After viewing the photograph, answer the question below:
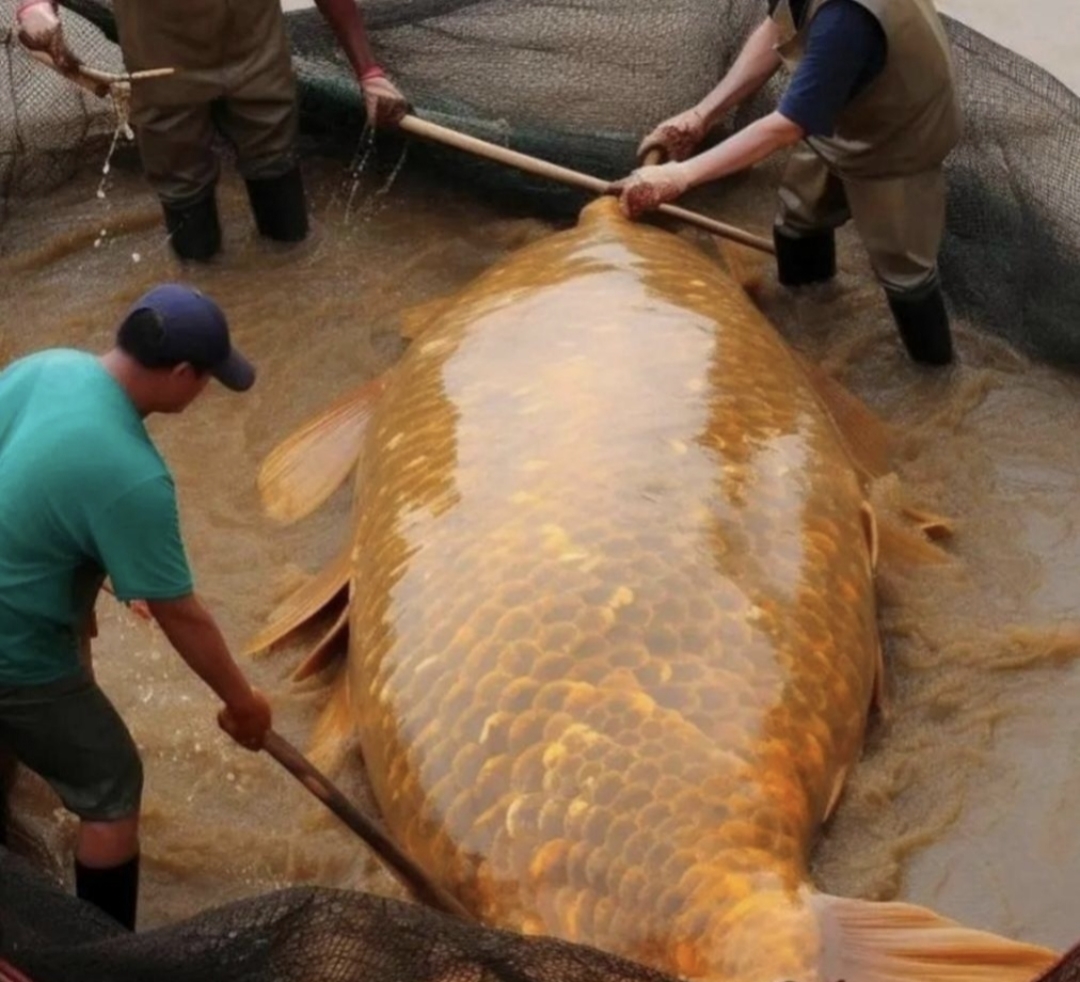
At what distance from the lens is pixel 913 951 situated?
12.8 feet

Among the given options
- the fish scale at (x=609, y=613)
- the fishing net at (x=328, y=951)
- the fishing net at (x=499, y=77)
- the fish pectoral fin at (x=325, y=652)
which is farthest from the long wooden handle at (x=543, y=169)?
the fishing net at (x=328, y=951)

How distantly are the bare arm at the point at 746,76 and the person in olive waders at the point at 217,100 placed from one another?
3.59 feet

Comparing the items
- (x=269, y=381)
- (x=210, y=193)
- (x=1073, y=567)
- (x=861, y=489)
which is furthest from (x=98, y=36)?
(x=1073, y=567)

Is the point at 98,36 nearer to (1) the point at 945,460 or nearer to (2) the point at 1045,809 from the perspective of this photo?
(1) the point at 945,460

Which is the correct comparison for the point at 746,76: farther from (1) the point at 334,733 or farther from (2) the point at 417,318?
(1) the point at 334,733

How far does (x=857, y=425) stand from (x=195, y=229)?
8.46 feet

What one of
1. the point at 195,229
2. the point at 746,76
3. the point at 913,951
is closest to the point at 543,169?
the point at 746,76

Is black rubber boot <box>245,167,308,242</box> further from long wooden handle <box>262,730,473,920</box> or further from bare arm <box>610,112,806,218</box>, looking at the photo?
long wooden handle <box>262,730,473,920</box>

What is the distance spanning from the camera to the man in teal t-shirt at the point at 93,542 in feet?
12.3

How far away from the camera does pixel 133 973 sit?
3.56 meters

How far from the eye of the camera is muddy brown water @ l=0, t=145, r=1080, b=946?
4723 millimetres

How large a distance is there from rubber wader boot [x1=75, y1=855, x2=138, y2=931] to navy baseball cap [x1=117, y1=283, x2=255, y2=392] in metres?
1.18

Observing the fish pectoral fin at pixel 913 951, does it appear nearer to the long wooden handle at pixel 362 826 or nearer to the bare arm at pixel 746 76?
the long wooden handle at pixel 362 826

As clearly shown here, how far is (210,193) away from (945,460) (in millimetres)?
2838
